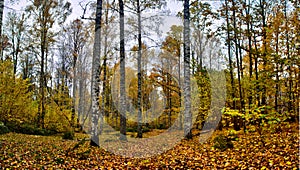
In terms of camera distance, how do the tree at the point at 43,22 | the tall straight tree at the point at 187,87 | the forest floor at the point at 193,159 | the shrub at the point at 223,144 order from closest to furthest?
1. the forest floor at the point at 193,159
2. the shrub at the point at 223,144
3. the tall straight tree at the point at 187,87
4. the tree at the point at 43,22

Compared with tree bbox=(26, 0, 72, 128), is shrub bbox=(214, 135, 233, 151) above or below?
below

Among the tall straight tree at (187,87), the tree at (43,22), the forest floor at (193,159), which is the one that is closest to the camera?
the forest floor at (193,159)

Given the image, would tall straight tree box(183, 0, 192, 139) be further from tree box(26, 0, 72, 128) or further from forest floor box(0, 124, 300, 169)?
tree box(26, 0, 72, 128)

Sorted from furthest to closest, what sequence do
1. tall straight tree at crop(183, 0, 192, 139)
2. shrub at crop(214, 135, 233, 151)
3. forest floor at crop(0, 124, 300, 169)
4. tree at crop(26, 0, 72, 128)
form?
tree at crop(26, 0, 72, 128), tall straight tree at crop(183, 0, 192, 139), shrub at crop(214, 135, 233, 151), forest floor at crop(0, 124, 300, 169)

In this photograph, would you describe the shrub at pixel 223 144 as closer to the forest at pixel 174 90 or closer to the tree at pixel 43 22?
the forest at pixel 174 90

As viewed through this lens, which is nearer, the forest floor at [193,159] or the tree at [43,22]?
the forest floor at [193,159]

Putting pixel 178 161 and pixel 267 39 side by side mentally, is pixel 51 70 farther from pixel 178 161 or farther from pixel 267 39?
pixel 178 161

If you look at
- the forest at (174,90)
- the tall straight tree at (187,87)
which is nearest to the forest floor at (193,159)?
the forest at (174,90)

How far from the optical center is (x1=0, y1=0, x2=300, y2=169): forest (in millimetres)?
5875

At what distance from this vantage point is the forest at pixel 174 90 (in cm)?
588

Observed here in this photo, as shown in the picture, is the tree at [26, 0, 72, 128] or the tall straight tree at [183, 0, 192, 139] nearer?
the tall straight tree at [183, 0, 192, 139]

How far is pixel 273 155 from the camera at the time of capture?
5.65 meters

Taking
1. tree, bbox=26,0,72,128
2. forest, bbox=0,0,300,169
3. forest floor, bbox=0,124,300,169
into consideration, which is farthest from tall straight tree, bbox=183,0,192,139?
tree, bbox=26,0,72,128

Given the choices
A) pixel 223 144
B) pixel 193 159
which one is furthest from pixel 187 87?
pixel 193 159
